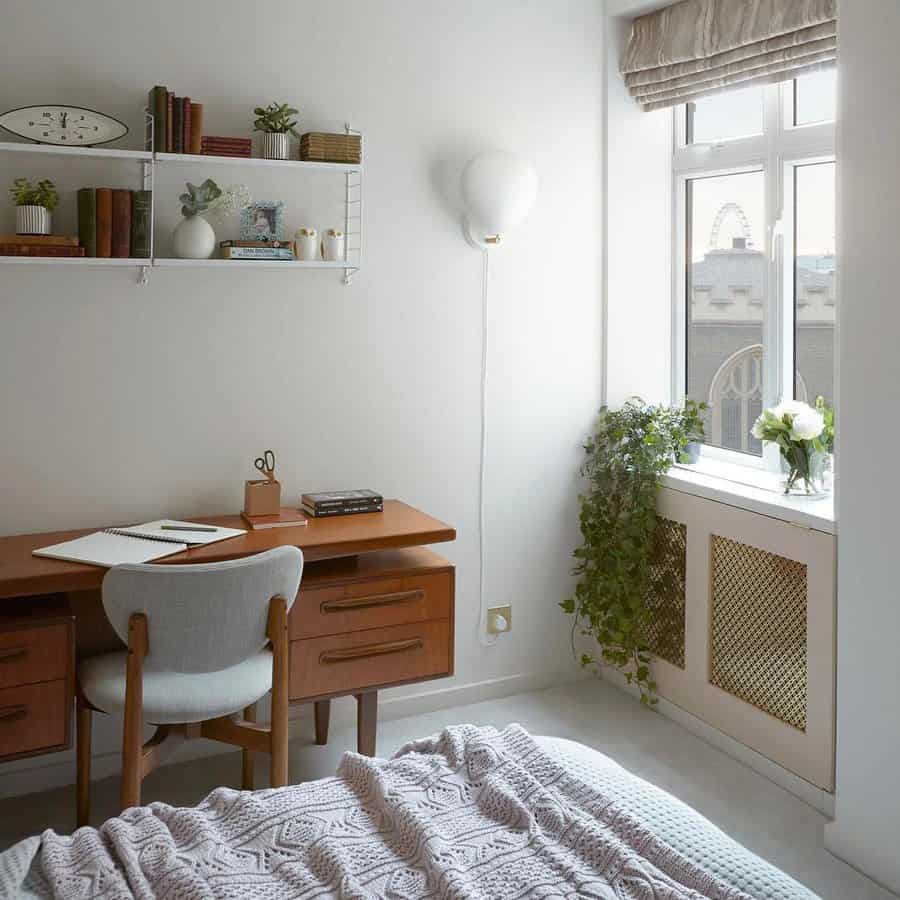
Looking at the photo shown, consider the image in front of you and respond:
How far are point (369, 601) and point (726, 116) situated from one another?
6.53 ft

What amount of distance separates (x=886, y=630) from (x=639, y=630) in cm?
113

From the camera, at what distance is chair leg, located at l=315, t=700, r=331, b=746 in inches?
125

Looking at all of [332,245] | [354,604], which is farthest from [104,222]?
[354,604]

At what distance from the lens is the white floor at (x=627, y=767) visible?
2.60 metres

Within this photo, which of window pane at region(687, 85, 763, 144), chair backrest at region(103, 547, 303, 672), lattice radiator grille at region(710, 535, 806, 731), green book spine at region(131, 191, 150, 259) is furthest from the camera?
window pane at region(687, 85, 763, 144)

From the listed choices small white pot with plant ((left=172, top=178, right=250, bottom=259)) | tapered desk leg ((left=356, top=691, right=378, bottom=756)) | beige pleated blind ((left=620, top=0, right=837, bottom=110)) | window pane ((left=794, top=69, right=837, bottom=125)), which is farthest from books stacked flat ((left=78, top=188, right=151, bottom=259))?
window pane ((left=794, top=69, right=837, bottom=125))

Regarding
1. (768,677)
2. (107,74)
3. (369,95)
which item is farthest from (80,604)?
(768,677)

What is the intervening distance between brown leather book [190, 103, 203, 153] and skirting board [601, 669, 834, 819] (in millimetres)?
2262

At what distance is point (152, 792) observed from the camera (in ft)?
9.45

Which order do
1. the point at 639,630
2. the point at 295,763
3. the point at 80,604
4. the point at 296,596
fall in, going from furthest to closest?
1. the point at 639,630
2. the point at 295,763
3. the point at 80,604
4. the point at 296,596

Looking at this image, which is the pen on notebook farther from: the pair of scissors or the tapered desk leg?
the tapered desk leg

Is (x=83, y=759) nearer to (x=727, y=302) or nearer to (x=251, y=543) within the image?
(x=251, y=543)

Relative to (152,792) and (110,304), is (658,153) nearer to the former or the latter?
(110,304)

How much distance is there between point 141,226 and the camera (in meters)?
2.77
